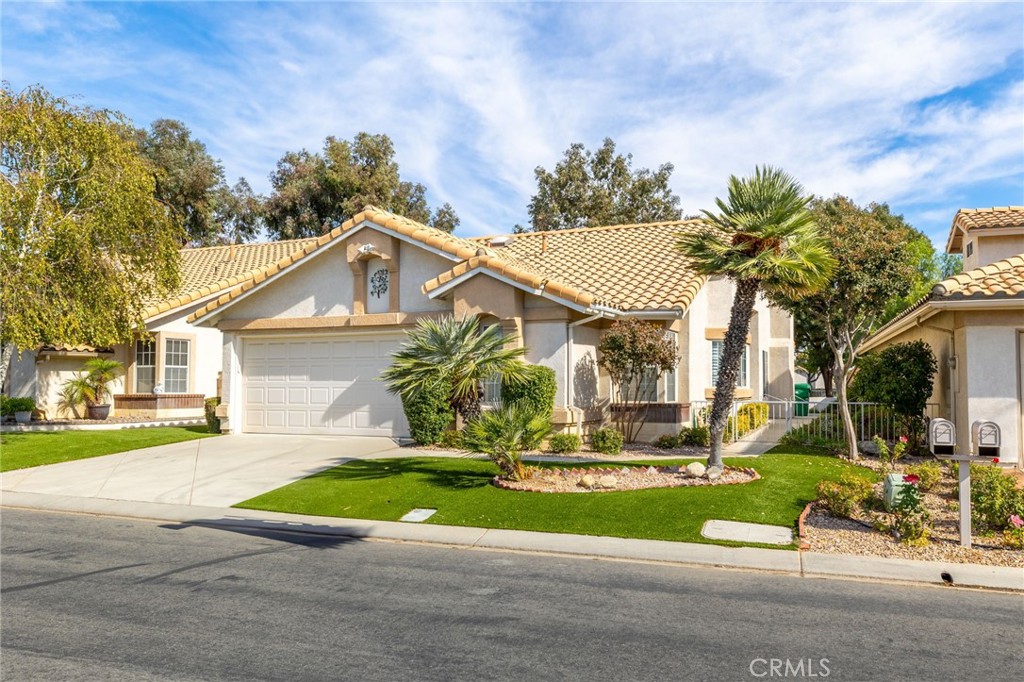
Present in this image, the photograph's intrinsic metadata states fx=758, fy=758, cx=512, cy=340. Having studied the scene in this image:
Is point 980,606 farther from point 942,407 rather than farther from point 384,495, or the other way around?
point 942,407

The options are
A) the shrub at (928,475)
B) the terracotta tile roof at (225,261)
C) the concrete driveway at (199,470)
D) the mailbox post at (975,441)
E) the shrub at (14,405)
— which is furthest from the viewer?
the terracotta tile roof at (225,261)

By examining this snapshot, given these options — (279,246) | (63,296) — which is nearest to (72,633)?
(63,296)

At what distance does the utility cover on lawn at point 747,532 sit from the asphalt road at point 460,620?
50.5 inches

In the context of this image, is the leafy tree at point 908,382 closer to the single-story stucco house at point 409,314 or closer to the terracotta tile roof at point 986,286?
the terracotta tile roof at point 986,286

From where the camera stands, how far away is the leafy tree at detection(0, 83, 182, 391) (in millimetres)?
17078

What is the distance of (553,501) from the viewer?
11.6m

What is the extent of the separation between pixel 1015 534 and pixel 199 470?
13.7 meters

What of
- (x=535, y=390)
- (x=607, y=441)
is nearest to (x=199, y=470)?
(x=535, y=390)

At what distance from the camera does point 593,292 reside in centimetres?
1909

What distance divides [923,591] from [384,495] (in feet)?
25.7

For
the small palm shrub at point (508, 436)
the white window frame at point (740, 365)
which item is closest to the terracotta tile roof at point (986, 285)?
the white window frame at point (740, 365)

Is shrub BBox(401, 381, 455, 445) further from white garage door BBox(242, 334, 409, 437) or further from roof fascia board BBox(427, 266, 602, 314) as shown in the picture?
roof fascia board BBox(427, 266, 602, 314)

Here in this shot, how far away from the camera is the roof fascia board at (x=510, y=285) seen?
54.2 ft

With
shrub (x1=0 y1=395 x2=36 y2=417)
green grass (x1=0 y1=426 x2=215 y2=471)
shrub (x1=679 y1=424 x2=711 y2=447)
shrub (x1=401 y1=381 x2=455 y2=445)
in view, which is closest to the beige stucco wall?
shrub (x1=679 y1=424 x2=711 y2=447)
